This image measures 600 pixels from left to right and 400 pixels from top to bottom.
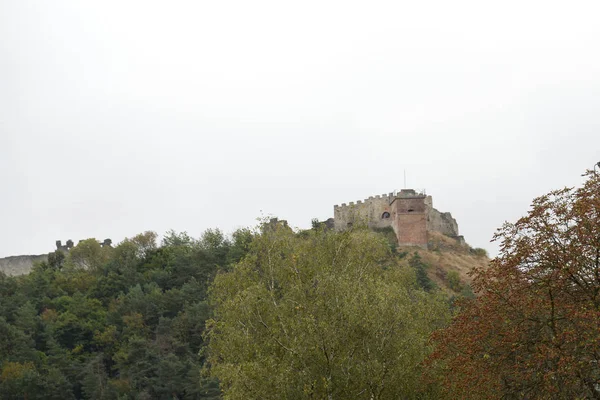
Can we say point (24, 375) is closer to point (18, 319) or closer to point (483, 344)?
point (18, 319)

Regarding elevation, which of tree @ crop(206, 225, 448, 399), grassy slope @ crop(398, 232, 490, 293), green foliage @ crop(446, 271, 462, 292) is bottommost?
tree @ crop(206, 225, 448, 399)

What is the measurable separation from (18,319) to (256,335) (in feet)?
150

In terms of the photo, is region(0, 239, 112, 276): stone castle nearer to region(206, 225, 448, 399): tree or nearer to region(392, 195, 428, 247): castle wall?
A: region(392, 195, 428, 247): castle wall

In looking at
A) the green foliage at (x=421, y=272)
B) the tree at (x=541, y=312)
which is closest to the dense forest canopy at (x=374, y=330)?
the tree at (x=541, y=312)

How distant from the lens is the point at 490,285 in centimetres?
1773

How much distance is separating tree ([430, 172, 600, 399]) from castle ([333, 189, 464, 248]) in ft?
171

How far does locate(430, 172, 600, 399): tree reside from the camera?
49.2 feet

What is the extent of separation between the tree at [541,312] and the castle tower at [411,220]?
58200mm

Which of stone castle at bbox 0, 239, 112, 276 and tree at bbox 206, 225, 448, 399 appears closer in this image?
tree at bbox 206, 225, 448, 399

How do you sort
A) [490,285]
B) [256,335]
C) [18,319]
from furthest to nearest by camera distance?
[18,319], [256,335], [490,285]

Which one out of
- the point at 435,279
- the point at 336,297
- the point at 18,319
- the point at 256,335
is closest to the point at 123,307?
the point at 18,319

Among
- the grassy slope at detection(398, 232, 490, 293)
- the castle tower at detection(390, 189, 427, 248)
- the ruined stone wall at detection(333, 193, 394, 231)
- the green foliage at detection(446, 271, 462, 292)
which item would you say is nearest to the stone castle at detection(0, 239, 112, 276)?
Result: the ruined stone wall at detection(333, 193, 394, 231)

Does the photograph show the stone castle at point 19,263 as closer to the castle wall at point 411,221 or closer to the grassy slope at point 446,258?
the castle wall at point 411,221

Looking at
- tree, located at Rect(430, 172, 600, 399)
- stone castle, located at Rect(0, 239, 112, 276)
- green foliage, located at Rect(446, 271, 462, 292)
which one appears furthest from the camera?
stone castle, located at Rect(0, 239, 112, 276)
